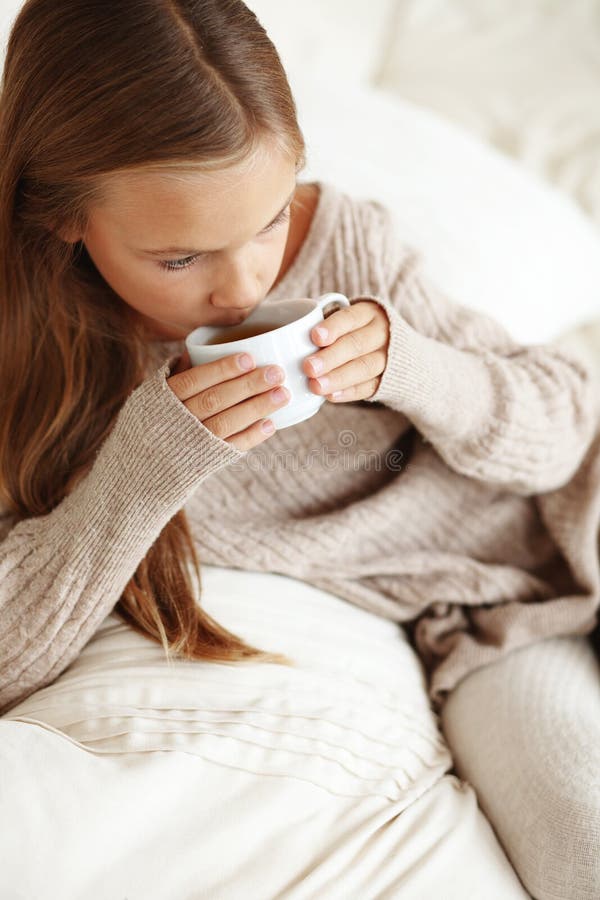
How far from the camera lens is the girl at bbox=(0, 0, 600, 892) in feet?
2.25

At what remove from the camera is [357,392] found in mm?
753

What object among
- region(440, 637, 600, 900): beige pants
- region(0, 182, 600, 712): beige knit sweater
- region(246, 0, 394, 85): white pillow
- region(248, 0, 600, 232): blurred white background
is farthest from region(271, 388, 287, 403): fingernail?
region(248, 0, 600, 232): blurred white background

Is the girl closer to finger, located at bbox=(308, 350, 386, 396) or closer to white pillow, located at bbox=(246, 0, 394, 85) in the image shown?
finger, located at bbox=(308, 350, 386, 396)

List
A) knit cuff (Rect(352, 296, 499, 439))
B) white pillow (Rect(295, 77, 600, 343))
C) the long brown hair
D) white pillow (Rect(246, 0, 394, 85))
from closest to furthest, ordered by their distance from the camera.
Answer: the long brown hair → knit cuff (Rect(352, 296, 499, 439)) → white pillow (Rect(295, 77, 600, 343)) → white pillow (Rect(246, 0, 394, 85))

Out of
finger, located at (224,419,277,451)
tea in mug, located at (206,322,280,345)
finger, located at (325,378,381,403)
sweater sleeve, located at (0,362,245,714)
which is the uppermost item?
tea in mug, located at (206,322,280,345)

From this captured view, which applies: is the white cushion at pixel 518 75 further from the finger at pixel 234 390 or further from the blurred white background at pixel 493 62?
the finger at pixel 234 390

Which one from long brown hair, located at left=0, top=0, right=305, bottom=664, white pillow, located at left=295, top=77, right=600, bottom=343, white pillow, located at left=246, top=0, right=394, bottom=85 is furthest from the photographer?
white pillow, located at left=246, top=0, right=394, bottom=85

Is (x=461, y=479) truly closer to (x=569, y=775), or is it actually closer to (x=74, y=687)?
(x=569, y=775)

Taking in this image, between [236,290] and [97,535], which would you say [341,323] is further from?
[97,535]

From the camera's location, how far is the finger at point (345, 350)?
0.69m

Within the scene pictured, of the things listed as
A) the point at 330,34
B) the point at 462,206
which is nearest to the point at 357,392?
the point at 462,206

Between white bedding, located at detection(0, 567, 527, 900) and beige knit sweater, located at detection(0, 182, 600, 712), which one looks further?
beige knit sweater, located at detection(0, 182, 600, 712)

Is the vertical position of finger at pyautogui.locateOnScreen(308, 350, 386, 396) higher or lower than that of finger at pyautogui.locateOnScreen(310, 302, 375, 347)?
lower

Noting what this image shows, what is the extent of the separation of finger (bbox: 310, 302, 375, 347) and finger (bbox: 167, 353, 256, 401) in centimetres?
6
